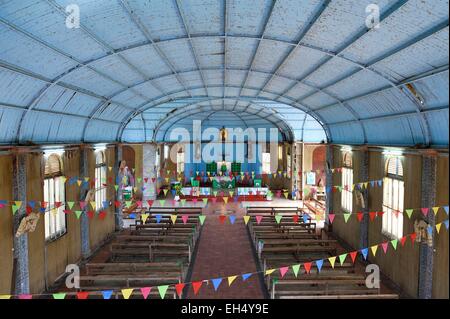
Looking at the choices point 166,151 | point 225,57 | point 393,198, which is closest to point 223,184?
point 166,151

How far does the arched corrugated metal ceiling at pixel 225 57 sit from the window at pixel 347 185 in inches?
92.0

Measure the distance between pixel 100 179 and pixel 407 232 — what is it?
47.1 ft

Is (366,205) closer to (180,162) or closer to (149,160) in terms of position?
(149,160)

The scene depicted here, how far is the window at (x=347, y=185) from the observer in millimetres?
17125

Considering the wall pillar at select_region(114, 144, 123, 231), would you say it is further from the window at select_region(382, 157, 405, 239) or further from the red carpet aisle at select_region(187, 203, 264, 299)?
the window at select_region(382, 157, 405, 239)

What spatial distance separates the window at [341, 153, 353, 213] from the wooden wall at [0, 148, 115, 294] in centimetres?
1316

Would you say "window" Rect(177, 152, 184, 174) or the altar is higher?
"window" Rect(177, 152, 184, 174)

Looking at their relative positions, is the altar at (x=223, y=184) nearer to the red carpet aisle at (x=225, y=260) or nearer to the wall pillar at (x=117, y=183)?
the red carpet aisle at (x=225, y=260)

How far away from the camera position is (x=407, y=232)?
36.9 ft

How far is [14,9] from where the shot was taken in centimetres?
631

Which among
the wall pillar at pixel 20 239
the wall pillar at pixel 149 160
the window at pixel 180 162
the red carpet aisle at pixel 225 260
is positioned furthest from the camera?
the window at pixel 180 162

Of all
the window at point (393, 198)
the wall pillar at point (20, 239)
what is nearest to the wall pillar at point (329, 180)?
the window at point (393, 198)

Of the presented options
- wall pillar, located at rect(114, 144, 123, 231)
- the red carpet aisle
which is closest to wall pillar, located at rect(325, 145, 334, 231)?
the red carpet aisle

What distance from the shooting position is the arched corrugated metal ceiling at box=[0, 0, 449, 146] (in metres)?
7.22
